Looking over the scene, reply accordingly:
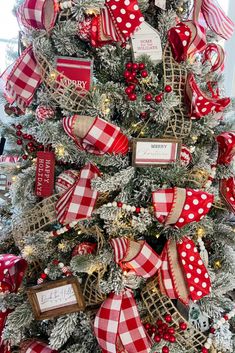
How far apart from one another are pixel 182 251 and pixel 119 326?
22 cm

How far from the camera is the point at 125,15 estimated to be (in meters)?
0.95

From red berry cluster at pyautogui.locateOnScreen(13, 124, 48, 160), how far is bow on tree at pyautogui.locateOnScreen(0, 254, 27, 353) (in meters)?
0.27

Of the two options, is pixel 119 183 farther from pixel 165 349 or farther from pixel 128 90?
pixel 165 349

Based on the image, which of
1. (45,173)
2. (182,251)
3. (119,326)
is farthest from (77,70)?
(119,326)

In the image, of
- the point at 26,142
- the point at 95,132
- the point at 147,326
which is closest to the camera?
the point at 95,132

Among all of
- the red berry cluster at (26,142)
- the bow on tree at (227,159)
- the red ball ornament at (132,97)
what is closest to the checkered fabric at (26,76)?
the red berry cluster at (26,142)

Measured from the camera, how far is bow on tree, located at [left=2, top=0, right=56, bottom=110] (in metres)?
0.97

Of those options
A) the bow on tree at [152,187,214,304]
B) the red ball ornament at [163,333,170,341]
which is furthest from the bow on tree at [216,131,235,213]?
the red ball ornament at [163,333,170,341]

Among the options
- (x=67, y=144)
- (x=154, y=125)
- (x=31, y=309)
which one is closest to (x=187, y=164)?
(x=154, y=125)

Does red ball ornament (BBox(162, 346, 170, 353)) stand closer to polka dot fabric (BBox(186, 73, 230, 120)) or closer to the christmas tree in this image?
the christmas tree

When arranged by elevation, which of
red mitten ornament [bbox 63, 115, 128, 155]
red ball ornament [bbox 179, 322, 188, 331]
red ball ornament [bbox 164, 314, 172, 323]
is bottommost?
red ball ornament [bbox 179, 322, 188, 331]

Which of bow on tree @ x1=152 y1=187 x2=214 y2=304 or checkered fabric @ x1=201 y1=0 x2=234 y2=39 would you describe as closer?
bow on tree @ x1=152 y1=187 x2=214 y2=304

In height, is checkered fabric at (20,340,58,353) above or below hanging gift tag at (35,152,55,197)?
below

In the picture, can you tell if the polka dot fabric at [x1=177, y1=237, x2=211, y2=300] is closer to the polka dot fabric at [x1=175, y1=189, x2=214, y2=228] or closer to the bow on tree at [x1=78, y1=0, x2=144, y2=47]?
the polka dot fabric at [x1=175, y1=189, x2=214, y2=228]
